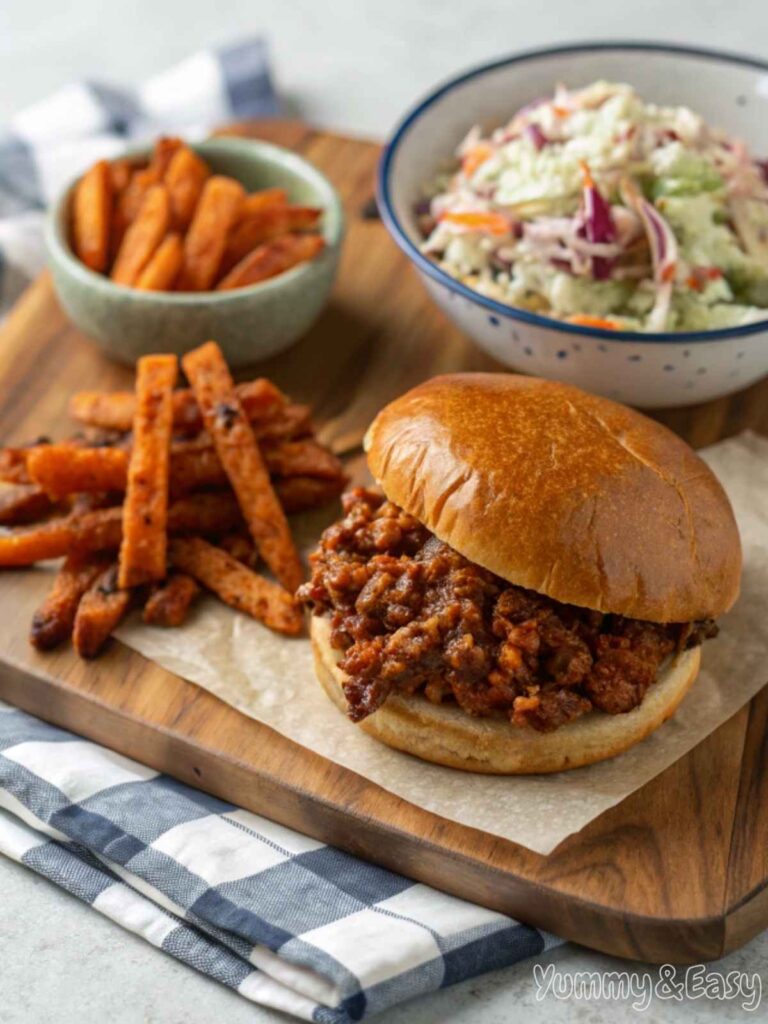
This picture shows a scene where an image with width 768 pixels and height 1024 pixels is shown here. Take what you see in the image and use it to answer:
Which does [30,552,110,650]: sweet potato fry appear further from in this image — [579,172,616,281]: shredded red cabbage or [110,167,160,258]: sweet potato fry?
[579,172,616,281]: shredded red cabbage

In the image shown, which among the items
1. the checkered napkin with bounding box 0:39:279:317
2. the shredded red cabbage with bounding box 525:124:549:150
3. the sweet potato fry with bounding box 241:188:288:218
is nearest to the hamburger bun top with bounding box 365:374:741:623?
the shredded red cabbage with bounding box 525:124:549:150

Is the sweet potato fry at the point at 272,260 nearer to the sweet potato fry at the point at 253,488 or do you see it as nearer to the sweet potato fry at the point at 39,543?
the sweet potato fry at the point at 253,488

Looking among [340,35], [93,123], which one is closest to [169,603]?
[93,123]

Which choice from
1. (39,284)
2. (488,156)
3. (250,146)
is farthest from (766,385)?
(39,284)

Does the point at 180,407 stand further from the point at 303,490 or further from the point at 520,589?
the point at 520,589

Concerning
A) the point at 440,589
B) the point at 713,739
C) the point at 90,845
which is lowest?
the point at 90,845

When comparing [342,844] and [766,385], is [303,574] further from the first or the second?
[766,385]

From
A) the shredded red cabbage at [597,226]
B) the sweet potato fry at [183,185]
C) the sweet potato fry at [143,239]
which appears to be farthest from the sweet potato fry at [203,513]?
the shredded red cabbage at [597,226]
